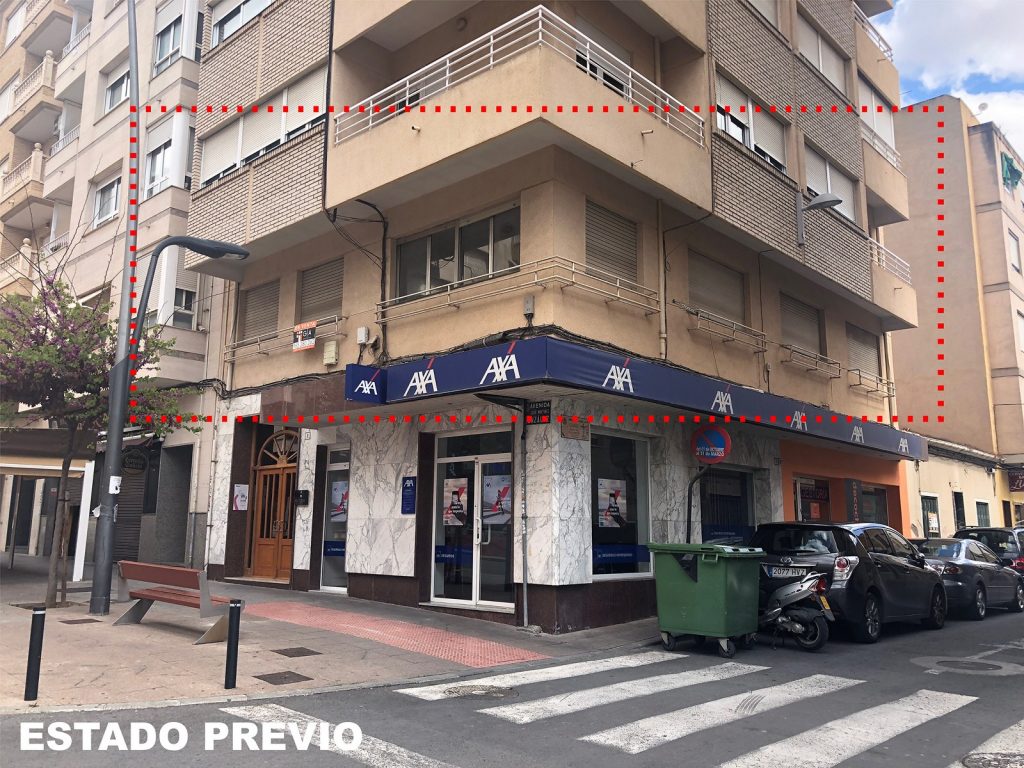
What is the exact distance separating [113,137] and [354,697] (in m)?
19.1

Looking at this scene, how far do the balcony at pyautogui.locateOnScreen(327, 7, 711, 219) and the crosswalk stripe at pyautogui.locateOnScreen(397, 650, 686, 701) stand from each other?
22.0 ft

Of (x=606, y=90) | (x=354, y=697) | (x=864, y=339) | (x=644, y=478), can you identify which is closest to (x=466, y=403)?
(x=644, y=478)

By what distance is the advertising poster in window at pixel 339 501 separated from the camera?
14836 millimetres

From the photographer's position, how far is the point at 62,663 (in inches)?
309

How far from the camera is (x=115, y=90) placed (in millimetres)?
22250

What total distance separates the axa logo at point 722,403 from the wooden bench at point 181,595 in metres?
7.57

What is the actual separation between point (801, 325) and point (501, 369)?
9973 mm

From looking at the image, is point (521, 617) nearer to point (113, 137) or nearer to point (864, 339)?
point (864, 339)

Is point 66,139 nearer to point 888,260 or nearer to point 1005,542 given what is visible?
point 888,260

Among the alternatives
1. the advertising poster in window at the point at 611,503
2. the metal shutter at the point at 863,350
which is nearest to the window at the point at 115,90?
the advertising poster in window at the point at 611,503

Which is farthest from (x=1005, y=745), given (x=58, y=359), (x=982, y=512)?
(x=982, y=512)

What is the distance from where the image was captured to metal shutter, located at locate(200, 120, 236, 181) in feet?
56.7

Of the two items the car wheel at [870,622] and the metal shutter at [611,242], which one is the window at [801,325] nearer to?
the metal shutter at [611,242]

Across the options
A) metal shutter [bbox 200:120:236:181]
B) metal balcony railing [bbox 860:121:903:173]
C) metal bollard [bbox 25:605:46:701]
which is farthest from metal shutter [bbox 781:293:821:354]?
metal bollard [bbox 25:605:46:701]
